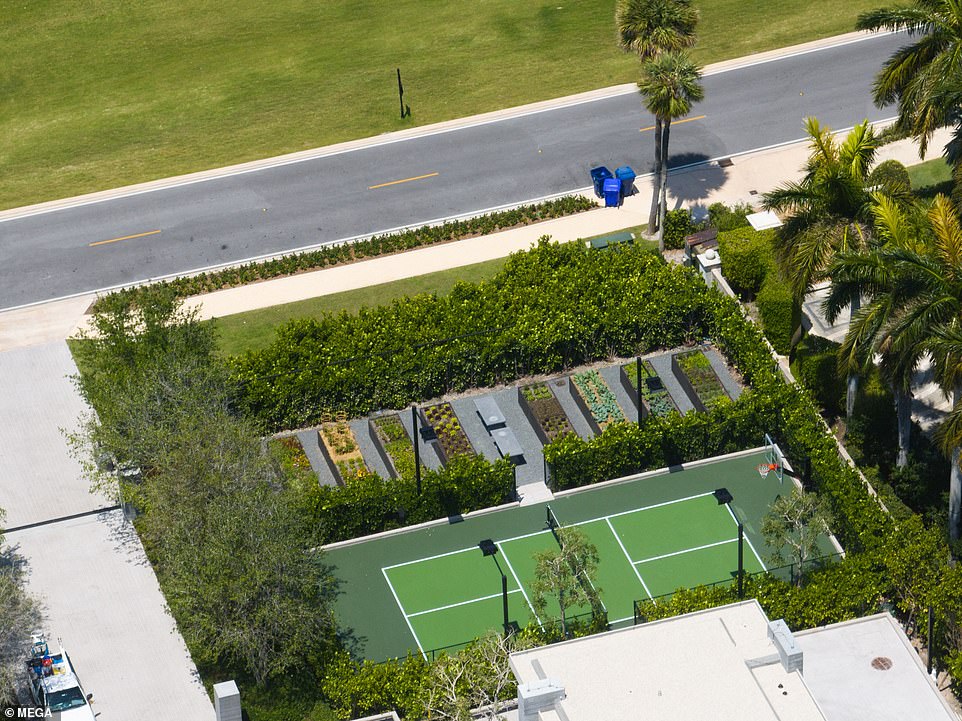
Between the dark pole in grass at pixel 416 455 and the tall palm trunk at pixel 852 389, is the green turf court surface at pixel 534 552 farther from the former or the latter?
the tall palm trunk at pixel 852 389

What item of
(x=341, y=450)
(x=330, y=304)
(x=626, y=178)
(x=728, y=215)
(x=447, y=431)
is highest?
(x=626, y=178)

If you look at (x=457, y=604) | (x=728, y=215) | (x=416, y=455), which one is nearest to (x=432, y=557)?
(x=457, y=604)

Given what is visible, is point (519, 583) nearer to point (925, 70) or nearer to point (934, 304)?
point (934, 304)

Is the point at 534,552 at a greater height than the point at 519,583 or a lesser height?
greater

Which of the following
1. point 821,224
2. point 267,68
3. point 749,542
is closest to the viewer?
point 821,224

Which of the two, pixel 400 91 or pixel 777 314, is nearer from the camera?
pixel 777 314

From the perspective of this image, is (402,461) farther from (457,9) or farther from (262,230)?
(457,9)

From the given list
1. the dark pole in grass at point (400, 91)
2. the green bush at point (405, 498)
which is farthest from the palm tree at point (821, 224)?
the dark pole in grass at point (400, 91)
